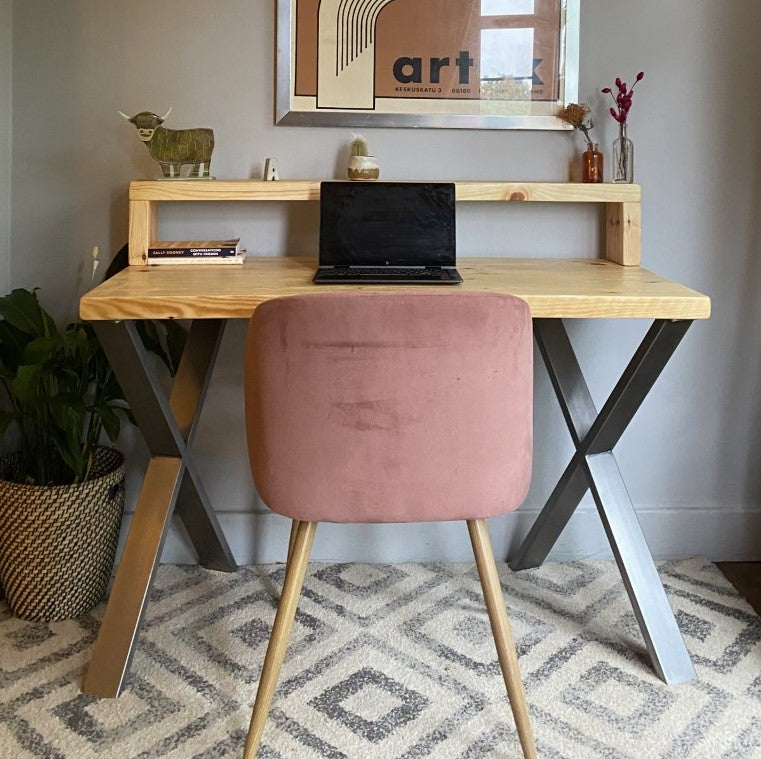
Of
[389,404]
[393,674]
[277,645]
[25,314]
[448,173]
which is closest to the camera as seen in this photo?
[389,404]

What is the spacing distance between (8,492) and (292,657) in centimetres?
72

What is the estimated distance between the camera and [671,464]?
2.44 meters

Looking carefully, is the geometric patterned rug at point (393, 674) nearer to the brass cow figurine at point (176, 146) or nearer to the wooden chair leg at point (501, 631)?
the wooden chair leg at point (501, 631)

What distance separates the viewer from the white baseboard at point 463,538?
2.40m

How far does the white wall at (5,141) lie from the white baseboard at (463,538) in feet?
2.36

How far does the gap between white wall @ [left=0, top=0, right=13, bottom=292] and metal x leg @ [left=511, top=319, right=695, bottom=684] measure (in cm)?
128

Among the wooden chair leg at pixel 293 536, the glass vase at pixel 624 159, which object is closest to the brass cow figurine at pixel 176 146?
the wooden chair leg at pixel 293 536

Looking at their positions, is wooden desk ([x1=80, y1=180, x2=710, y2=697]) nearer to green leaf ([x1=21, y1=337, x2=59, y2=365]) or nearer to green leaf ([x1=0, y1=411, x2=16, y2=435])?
green leaf ([x1=21, y1=337, x2=59, y2=365])

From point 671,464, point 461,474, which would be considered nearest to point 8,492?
point 461,474

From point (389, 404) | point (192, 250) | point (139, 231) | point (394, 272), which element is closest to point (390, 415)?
point (389, 404)

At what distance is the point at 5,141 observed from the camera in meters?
2.19

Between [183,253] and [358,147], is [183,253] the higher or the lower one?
the lower one

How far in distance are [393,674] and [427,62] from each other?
1393mm

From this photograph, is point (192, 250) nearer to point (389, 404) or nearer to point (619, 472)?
point (389, 404)
